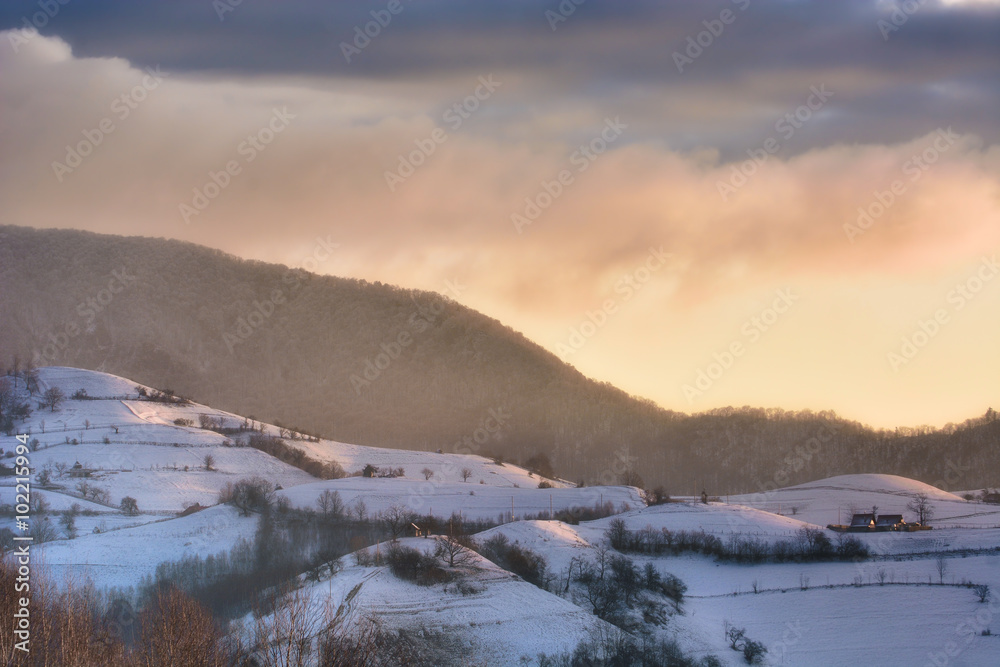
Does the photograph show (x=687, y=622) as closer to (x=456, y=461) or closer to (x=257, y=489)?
(x=257, y=489)

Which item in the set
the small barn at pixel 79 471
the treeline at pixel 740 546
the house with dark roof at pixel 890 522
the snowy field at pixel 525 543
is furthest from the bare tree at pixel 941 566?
the small barn at pixel 79 471

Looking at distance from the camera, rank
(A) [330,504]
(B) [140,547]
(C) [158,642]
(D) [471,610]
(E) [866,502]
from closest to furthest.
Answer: (C) [158,642] → (D) [471,610] → (B) [140,547] → (A) [330,504] → (E) [866,502]

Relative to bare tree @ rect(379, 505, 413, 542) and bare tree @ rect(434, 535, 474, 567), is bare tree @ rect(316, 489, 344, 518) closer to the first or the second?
bare tree @ rect(379, 505, 413, 542)

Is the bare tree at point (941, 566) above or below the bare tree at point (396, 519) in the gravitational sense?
below

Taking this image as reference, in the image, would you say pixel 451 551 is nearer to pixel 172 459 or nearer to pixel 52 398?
pixel 172 459

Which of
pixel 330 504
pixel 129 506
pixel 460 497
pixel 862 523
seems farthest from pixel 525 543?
pixel 129 506

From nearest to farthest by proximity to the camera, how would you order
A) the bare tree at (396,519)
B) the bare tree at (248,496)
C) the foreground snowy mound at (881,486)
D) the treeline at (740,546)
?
the treeline at (740,546) → the bare tree at (396,519) → the bare tree at (248,496) → the foreground snowy mound at (881,486)

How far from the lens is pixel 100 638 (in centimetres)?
4159

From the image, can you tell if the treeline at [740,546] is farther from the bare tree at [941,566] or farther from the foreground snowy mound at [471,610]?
the foreground snowy mound at [471,610]

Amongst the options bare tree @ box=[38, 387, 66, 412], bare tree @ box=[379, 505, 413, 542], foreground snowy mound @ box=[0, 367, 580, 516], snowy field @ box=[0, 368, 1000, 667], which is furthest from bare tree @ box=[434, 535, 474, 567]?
bare tree @ box=[38, 387, 66, 412]

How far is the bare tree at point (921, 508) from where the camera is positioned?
105900mm

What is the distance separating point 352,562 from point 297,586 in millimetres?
5974

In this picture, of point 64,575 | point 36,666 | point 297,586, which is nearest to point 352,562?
point 297,586

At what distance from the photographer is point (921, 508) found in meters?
108
